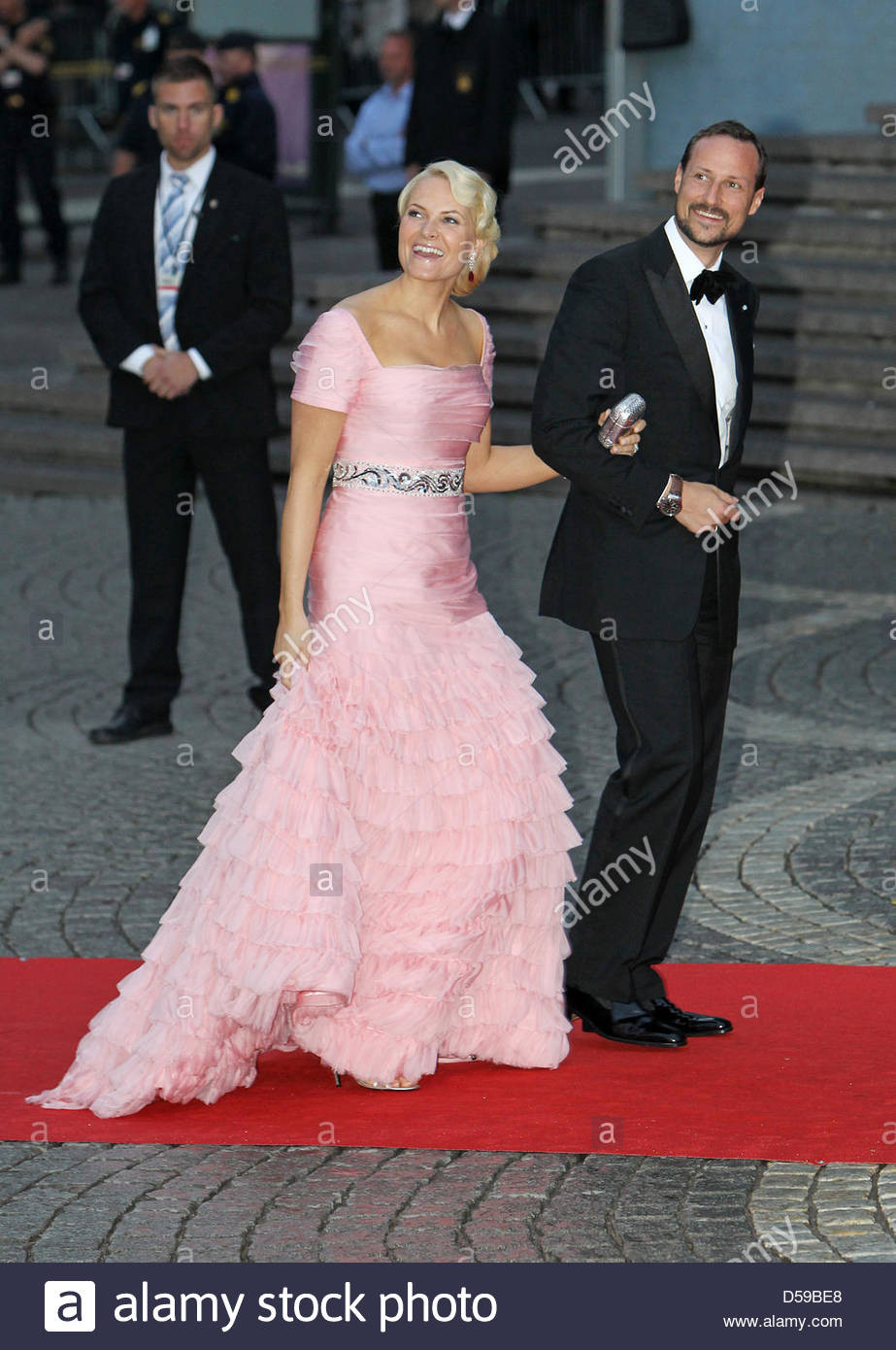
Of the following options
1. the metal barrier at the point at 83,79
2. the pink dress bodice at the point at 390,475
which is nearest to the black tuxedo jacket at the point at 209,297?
the pink dress bodice at the point at 390,475

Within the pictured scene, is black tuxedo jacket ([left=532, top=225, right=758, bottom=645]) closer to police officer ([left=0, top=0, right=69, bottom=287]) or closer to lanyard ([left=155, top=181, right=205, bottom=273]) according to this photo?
lanyard ([left=155, top=181, right=205, bottom=273])

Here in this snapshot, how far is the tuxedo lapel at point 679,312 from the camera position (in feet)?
16.2

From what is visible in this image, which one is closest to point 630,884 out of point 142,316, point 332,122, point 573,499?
point 573,499

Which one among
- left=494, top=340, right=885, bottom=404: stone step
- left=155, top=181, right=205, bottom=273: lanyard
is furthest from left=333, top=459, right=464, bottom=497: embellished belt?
left=494, top=340, right=885, bottom=404: stone step

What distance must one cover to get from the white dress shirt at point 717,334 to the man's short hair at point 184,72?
3.05 metres

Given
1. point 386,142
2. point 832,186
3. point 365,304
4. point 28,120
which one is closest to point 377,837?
point 365,304

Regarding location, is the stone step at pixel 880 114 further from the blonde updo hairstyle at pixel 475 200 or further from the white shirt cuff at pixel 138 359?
the blonde updo hairstyle at pixel 475 200

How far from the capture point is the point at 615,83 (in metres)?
14.5

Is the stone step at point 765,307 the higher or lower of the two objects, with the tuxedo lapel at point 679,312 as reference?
lower

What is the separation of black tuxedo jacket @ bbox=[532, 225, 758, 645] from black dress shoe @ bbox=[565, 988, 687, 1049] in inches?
35.6

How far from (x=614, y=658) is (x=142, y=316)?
137 inches

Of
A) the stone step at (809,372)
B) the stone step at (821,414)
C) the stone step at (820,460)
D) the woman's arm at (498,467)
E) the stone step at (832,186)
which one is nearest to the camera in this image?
the woman's arm at (498,467)

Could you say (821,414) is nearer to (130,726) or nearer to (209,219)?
(209,219)

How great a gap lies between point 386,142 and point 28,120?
416 cm
